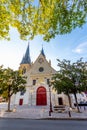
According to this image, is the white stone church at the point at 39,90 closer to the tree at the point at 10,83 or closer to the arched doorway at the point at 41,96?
the arched doorway at the point at 41,96

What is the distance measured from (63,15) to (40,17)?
1176 millimetres

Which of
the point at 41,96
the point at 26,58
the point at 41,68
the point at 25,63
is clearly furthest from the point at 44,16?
the point at 26,58

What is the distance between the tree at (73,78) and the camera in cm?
1981

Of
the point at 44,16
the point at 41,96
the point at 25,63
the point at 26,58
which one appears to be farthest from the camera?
the point at 26,58

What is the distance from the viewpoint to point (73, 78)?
20.5 meters

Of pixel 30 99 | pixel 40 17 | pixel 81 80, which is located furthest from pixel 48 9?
pixel 30 99

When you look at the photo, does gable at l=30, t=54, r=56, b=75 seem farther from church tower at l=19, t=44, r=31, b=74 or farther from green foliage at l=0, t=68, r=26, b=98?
green foliage at l=0, t=68, r=26, b=98

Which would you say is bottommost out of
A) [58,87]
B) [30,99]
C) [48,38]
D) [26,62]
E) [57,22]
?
[30,99]

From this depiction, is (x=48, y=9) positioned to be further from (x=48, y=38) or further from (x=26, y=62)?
(x=26, y=62)

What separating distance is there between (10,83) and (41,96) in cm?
1266

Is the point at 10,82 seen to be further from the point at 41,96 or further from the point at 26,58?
the point at 26,58

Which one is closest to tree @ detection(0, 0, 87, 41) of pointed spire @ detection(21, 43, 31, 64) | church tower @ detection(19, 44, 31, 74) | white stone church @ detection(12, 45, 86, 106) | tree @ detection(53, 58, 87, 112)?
tree @ detection(53, 58, 87, 112)

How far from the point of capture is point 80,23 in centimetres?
621

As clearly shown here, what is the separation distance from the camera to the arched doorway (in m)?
31.7
